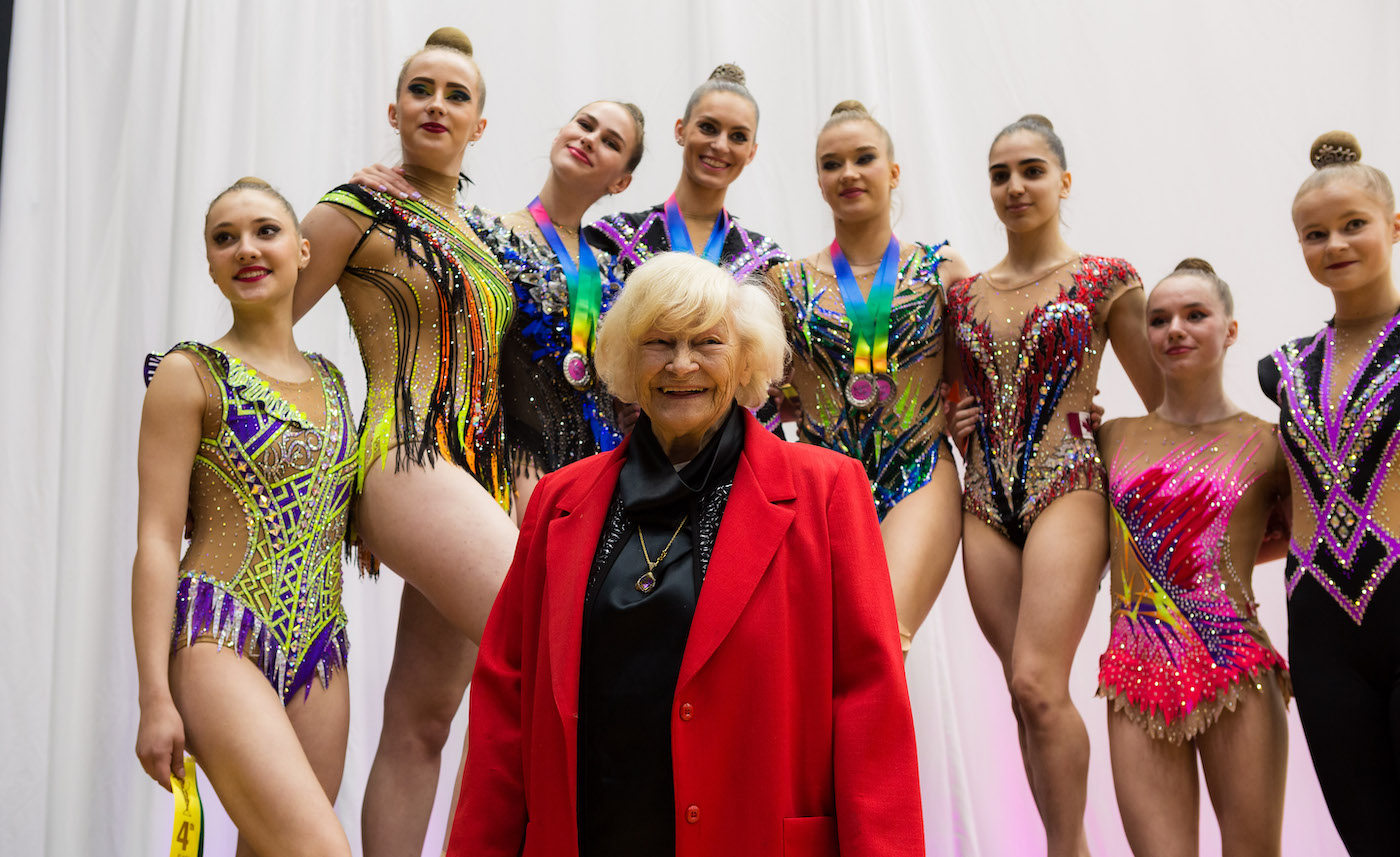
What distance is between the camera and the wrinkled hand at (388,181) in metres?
2.92

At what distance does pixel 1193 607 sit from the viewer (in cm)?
295

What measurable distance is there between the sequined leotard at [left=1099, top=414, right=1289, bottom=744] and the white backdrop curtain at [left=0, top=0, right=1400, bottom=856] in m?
1.55

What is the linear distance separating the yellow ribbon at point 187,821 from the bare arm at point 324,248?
1.05 meters

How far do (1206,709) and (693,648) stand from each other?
1.69 metres

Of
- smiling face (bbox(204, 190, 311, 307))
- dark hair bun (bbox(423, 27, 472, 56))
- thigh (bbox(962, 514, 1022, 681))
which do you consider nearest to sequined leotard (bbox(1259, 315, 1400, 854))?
thigh (bbox(962, 514, 1022, 681))

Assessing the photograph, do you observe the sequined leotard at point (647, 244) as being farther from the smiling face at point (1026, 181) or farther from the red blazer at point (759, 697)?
the red blazer at point (759, 697)

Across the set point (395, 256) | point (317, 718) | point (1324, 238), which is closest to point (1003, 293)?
point (1324, 238)

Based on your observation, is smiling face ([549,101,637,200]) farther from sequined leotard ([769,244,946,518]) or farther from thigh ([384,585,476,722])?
thigh ([384,585,476,722])

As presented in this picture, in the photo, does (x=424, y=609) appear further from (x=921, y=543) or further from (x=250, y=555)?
(x=921, y=543)

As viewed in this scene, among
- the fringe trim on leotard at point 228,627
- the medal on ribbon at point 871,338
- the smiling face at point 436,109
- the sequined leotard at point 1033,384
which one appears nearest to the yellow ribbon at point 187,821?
the fringe trim on leotard at point 228,627

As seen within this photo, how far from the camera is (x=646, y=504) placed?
1896 mm

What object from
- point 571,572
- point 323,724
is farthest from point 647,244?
point 571,572

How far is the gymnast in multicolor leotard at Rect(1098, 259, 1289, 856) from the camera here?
2891mm

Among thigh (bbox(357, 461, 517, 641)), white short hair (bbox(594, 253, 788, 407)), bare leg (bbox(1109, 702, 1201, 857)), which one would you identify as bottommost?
bare leg (bbox(1109, 702, 1201, 857))
